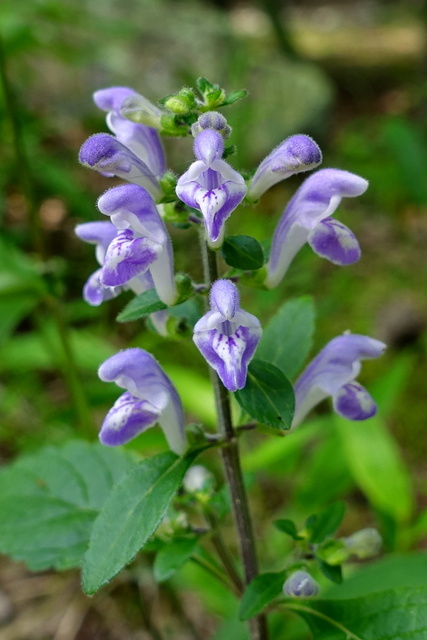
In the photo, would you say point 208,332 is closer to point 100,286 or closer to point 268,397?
point 268,397

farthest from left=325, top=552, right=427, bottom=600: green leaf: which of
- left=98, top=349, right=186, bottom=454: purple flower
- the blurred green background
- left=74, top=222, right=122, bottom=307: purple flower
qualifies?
left=74, top=222, right=122, bottom=307: purple flower

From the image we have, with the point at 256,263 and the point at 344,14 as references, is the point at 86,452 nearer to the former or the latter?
the point at 256,263

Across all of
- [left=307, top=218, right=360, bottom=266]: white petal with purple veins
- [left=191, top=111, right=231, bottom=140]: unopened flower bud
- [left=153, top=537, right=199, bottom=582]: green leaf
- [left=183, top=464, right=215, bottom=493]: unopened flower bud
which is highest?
[left=191, top=111, right=231, bottom=140]: unopened flower bud

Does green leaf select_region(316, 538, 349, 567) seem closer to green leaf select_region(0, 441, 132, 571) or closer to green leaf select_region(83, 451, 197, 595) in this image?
green leaf select_region(83, 451, 197, 595)

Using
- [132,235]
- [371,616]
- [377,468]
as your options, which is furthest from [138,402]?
[377,468]

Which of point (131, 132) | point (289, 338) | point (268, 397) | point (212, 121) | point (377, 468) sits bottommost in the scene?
point (377, 468)

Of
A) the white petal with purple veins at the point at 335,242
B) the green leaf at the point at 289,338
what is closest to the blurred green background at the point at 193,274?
the green leaf at the point at 289,338
